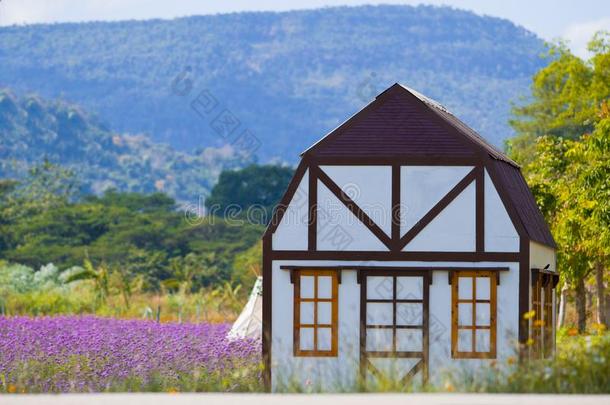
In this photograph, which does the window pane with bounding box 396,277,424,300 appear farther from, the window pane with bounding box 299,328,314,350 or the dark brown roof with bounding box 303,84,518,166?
the dark brown roof with bounding box 303,84,518,166

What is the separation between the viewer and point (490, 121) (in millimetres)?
191625

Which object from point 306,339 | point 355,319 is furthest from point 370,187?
point 306,339

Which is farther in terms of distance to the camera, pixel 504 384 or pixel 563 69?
pixel 563 69

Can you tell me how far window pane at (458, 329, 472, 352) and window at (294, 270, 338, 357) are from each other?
2021 mm

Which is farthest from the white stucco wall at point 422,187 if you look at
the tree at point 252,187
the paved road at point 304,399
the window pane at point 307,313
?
the tree at point 252,187

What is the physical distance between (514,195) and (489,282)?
6.43 feet

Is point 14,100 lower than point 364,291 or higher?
higher

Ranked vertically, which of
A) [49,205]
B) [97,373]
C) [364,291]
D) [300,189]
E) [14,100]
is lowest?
[97,373]

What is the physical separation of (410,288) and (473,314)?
1.10 metres

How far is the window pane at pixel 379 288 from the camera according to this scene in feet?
74.1

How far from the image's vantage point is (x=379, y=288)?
22625 mm

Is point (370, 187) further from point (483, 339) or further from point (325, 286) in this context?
point (483, 339)

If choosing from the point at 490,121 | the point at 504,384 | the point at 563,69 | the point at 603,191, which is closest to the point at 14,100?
the point at 490,121

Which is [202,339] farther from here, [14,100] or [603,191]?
[14,100]
